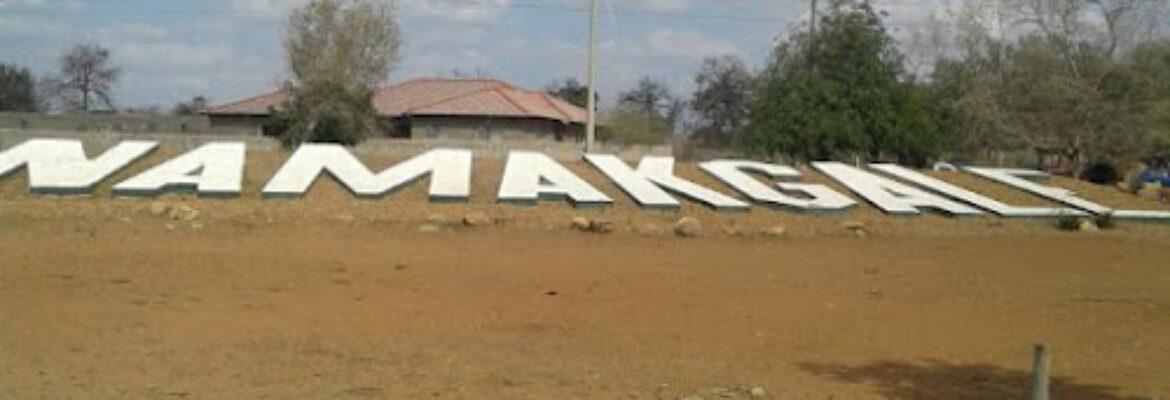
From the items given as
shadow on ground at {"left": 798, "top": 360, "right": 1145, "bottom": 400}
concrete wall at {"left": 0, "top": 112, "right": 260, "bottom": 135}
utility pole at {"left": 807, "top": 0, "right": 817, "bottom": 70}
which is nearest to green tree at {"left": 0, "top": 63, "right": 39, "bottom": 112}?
concrete wall at {"left": 0, "top": 112, "right": 260, "bottom": 135}

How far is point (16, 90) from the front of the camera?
77.0 metres

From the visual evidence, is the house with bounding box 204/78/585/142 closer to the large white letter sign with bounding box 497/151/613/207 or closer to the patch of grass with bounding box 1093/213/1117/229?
the large white letter sign with bounding box 497/151/613/207

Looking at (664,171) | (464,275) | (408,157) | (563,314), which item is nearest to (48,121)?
(408,157)

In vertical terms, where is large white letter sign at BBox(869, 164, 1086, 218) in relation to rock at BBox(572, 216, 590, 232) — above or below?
above

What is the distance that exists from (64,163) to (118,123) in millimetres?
38898

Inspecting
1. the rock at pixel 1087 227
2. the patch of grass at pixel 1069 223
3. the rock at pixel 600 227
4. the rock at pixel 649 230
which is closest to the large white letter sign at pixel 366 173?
the rock at pixel 600 227

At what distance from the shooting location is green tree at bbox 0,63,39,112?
75688 mm

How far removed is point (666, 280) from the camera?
51.8 feet

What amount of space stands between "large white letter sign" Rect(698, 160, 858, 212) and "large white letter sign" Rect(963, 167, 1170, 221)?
517 centimetres

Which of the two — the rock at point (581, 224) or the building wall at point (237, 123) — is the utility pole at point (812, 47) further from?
the building wall at point (237, 123)

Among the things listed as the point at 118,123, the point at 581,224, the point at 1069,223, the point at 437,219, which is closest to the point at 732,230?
the point at 581,224

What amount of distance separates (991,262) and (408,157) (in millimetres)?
12714

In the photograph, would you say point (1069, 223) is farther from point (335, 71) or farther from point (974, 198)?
point (335, 71)

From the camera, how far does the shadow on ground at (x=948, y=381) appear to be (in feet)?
29.2
